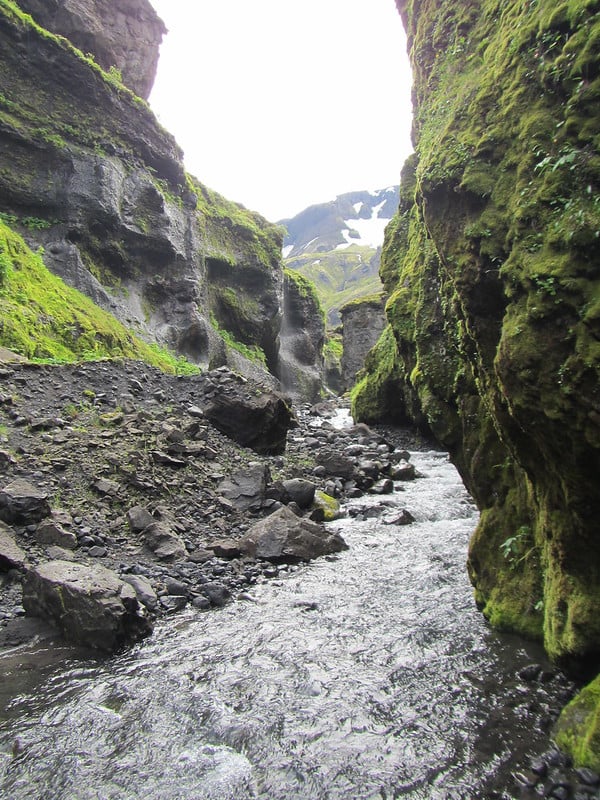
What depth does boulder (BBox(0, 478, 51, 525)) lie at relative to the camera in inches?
324

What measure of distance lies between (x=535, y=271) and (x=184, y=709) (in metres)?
4.96

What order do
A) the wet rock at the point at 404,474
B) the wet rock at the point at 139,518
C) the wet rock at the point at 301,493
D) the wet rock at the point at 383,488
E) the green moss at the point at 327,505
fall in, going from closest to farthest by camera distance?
the wet rock at the point at 139,518 → the green moss at the point at 327,505 → the wet rock at the point at 301,493 → the wet rock at the point at 383,488 → the wet rock at the point at 404,474

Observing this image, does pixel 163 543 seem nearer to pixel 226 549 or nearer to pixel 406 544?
pixel 226 549

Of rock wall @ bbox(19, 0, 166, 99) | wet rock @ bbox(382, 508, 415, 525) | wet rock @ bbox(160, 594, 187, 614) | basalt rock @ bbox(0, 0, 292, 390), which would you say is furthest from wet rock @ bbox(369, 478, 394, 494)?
rock wall @ bbox(19, 0, 166, 99)

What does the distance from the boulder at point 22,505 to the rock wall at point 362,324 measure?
43.9 metres

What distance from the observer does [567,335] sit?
3.72m

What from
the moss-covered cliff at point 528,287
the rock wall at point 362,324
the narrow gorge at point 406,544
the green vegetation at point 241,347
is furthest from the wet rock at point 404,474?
the rock wall at point 362,324

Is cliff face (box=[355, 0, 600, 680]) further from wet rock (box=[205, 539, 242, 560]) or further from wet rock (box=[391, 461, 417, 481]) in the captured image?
wet rock (box=[391, 461, 417, 481])

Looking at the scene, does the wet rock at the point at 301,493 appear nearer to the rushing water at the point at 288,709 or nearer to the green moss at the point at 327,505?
the green moss at the point at 327,505

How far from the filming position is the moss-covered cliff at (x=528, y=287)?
3.78 meters

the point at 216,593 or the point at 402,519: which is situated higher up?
the point at 402,519

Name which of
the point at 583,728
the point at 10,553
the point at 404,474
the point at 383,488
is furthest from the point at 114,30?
the point at 583,728

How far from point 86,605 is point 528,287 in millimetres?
5757

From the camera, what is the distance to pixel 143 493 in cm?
1036
